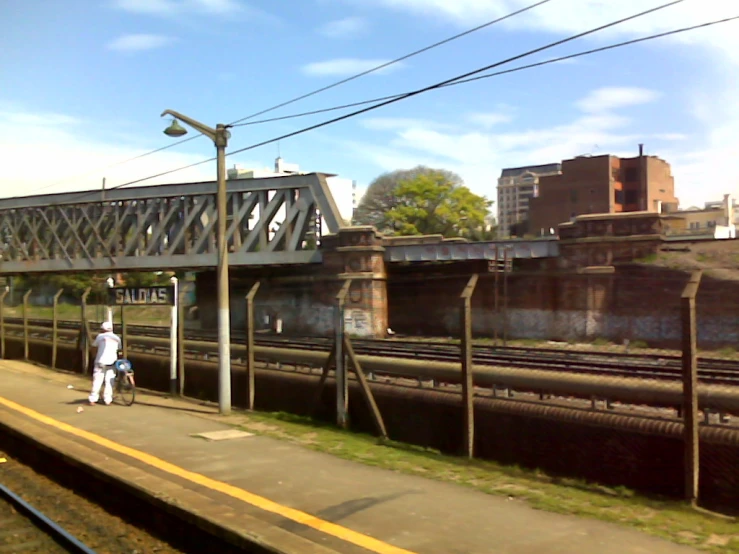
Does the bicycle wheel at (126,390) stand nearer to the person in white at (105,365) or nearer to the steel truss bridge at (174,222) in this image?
the person in white at (105,365)

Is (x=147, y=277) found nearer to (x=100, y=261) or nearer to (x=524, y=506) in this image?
(x=100, y=261)

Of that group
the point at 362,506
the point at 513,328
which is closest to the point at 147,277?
the point at 513,328

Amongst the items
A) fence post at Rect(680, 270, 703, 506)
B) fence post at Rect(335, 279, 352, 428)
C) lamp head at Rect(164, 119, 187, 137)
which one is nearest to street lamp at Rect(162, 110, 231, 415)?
lamp head at Rect(164, 119, 187, 137)

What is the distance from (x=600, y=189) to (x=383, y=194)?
80.2 feet

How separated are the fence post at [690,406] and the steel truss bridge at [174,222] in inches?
1246

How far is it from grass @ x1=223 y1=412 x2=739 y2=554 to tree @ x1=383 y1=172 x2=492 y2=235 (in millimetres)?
61540

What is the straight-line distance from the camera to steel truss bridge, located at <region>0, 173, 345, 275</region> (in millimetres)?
40750

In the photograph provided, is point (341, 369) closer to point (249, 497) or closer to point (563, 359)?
point (249, 497)

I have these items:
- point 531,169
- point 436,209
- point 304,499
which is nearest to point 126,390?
point 304,499

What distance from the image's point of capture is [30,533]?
26.6 feet

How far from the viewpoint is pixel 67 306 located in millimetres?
46656

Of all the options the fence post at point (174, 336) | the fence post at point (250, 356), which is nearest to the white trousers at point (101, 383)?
the fence post at point (174, 336)

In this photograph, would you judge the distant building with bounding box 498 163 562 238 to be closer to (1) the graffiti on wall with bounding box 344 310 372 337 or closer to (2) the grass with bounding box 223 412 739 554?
(1) the graffiti on wall with bounding box 344 310 372 337

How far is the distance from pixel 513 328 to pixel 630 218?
686 cm
